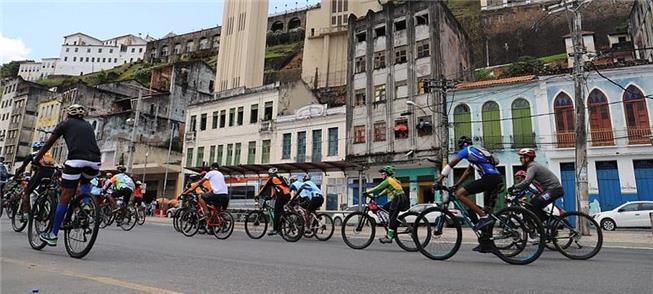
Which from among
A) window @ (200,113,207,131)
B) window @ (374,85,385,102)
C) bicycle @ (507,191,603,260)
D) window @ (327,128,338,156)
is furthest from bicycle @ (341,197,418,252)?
window @ (200,113,207,131)

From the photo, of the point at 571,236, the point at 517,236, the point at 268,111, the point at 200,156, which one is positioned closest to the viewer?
the point at 517,236

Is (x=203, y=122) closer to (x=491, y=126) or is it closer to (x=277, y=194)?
(x=491, y=126)

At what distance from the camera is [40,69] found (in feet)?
405

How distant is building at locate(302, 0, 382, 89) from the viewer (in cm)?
6009

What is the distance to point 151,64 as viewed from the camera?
350 feet

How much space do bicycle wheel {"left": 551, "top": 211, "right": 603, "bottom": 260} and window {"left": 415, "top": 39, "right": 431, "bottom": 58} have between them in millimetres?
26539

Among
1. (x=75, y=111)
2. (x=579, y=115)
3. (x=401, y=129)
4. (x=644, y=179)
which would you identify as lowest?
(x=75, y=111)

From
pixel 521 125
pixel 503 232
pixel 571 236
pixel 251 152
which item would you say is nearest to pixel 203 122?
pixel 251 152

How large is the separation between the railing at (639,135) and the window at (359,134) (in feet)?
53.6

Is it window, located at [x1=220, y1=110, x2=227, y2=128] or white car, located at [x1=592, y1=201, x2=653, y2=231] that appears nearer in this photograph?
white car, located at [x1=592, y1=201, x2=653, y2=231]

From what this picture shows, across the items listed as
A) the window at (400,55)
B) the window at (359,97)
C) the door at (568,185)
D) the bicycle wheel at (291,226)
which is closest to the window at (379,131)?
the window at (359,97)

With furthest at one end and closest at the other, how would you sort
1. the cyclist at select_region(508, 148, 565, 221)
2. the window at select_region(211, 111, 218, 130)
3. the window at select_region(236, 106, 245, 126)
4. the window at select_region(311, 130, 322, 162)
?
1. the window at select_region(211, 111, 218, 130)
2. the window at select_region(236, 106, 245, 126)
3. the window at select_region(311, 130, 322, 162)
4. the cyclist at select_region(508, 148, 565, 221)

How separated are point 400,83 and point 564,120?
11393 millimetres

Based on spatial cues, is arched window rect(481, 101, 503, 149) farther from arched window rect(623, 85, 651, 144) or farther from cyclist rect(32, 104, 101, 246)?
cyclist rect(32, 104, 101, 246)
